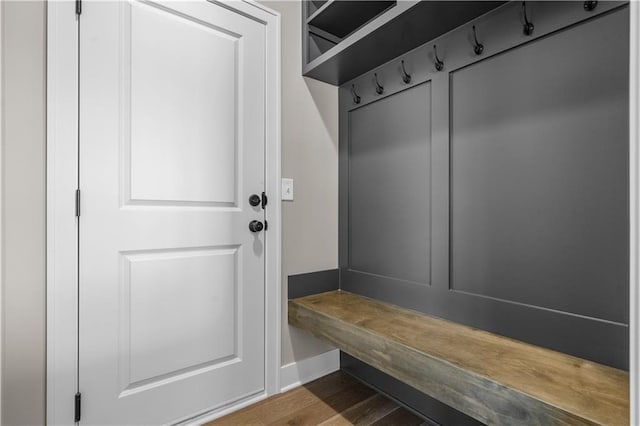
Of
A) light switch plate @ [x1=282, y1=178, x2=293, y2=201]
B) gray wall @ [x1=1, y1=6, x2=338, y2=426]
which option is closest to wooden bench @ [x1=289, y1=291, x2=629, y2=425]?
light switch plate @ [x1=282, y1=178, x2=293, y2=201]

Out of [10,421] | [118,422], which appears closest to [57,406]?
[10,421]

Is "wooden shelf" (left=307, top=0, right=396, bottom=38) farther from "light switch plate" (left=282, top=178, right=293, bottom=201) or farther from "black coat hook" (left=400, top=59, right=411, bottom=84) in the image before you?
"light switch plate" (left=282, top=178, right=293, bottom=201)

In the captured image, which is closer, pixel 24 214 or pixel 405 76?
pixel 24 214

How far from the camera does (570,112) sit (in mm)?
1141

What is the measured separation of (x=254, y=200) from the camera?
169cm

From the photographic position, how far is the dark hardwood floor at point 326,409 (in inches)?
60.3

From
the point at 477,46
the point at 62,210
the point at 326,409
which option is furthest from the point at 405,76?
the point at 326,409

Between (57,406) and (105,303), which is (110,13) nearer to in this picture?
(105,303)

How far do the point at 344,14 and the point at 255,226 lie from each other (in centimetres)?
123

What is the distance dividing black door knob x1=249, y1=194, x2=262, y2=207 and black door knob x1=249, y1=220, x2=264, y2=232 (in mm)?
87

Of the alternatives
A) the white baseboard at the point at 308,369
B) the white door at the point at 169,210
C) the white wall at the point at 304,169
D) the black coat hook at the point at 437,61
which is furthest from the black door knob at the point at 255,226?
the black coat hook at the point at 437,61

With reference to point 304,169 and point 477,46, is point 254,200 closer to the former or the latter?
point 304,169

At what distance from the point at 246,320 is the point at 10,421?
2.91ft
